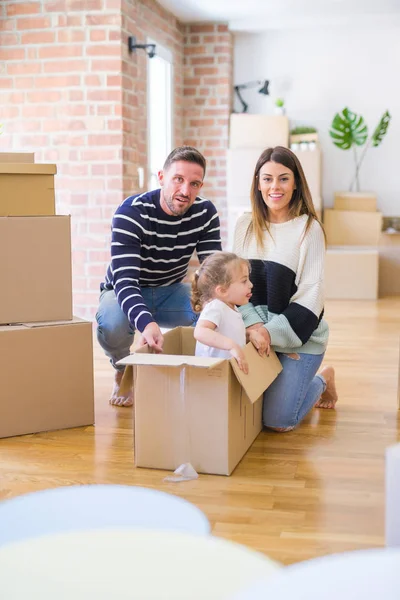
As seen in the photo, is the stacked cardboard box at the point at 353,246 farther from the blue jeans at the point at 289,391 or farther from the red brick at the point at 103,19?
the blue jeans at the point at 289,391

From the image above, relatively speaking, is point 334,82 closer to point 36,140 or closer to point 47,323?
point 36,140

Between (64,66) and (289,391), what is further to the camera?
(64,66)

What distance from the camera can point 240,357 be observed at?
7.61ft

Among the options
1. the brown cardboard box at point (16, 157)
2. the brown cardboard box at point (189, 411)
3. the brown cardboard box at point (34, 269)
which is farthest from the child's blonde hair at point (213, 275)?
the brown cardboard box at point (16, 157)

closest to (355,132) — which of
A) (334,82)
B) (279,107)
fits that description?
(334,82)

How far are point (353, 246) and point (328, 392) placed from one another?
397 centimetres

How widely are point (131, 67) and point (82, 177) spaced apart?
0.78 meters

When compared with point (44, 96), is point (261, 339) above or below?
below

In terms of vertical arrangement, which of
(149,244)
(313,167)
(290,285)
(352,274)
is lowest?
(352,274)

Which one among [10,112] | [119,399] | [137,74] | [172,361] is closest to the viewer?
[172,361]

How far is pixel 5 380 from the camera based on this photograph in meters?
2.64

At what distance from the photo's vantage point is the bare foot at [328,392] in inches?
118

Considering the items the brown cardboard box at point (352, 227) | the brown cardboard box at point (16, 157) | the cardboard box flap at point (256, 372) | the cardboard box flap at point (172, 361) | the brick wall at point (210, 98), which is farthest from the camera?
the brown cardboard box at point (352, 227)

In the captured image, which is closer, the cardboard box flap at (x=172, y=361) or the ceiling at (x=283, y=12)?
the cardboard box flap at (x=172, y=361)
